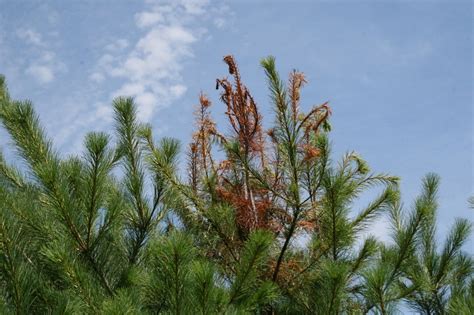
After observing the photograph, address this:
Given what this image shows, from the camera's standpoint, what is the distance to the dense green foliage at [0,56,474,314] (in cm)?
388

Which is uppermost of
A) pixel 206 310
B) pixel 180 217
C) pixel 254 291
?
pixel 180 217

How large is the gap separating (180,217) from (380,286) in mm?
1956

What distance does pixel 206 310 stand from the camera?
11.7 ft

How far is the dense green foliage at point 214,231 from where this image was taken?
12.7 feet

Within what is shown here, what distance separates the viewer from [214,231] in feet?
16.6

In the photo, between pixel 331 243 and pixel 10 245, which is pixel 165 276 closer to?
pixel 10 245

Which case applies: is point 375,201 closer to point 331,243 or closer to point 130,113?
point 331,243

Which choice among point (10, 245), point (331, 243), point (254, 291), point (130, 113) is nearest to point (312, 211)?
point (331, 243)

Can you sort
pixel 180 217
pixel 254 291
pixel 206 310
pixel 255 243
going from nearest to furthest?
pixel 206 310 → pixel 255 243 → pixel 254 291 → pixel 180 217

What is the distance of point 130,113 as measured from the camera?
4.80 meters

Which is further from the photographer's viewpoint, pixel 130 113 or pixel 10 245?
pixel 130 113

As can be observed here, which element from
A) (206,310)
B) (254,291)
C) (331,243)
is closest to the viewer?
(206,310)

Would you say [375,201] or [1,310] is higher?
[375,201]

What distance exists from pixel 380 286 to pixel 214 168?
6.31 ft
